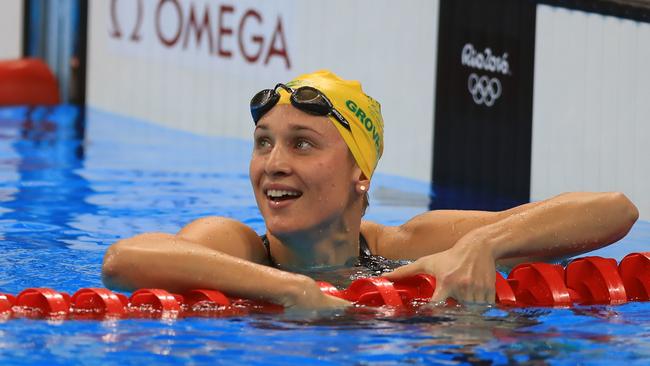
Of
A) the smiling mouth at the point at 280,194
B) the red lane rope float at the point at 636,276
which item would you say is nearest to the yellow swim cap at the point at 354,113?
the smiling mouth at the point at 280,194

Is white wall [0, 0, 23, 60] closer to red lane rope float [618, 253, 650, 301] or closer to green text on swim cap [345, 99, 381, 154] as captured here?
green text on swim cap [345, 99, 381, 154]

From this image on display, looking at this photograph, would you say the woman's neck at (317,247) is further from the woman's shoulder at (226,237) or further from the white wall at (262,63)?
the white wall at (262,63)

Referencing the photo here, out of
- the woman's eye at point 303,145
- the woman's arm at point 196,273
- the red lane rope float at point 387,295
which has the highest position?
the woman's eye at point 303,145

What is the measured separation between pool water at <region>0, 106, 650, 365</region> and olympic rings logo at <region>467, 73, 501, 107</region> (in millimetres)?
756

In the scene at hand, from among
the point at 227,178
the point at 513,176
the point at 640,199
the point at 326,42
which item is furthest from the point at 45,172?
the point at 640,199

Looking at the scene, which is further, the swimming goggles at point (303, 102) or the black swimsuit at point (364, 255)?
the black swimsuit at point (364, 255)

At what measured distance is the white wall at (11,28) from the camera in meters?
14.2

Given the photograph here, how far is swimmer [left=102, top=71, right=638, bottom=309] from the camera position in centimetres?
402

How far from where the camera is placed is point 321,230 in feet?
14.9

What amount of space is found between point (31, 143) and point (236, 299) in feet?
22.7

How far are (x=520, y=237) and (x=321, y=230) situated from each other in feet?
2.38

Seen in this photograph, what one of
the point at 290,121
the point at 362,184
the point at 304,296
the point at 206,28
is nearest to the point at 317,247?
the point at 362,184

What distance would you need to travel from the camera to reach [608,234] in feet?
14.9

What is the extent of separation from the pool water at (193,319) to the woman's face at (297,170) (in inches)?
20.1
